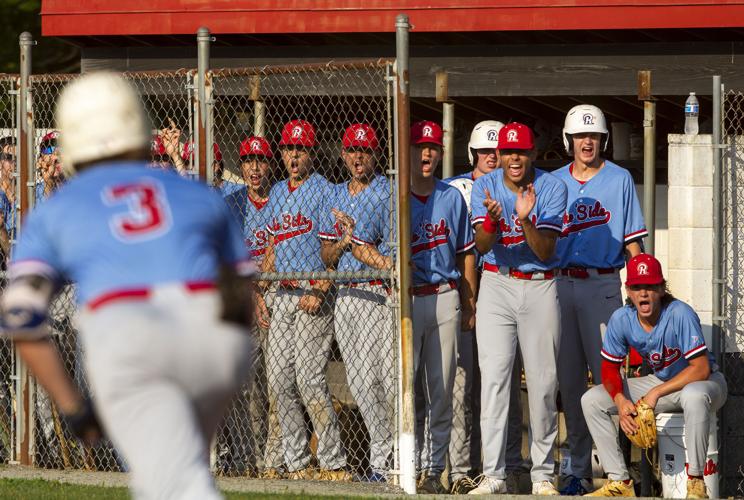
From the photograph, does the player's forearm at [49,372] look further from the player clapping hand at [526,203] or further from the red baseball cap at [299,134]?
the red baseball cap at [299,134]

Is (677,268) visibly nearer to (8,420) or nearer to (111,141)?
(8,420)

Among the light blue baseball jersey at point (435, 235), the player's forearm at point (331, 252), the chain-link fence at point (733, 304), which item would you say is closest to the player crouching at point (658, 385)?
the chain-link fence at point (733, 304)

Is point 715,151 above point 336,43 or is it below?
below

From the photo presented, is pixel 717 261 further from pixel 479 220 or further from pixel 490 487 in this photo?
pixel 490 487

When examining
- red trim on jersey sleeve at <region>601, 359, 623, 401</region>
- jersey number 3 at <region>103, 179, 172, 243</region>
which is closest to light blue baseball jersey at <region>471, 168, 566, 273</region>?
red trim on jersey sleeve at <region>601, 359, 623, 401</region>

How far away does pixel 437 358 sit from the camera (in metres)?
8.38

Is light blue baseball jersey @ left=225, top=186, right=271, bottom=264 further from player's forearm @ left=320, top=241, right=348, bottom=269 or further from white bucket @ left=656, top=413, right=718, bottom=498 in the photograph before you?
white bucket @ left=656, top=413, right=718, bottom=498

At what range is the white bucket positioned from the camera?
26.6ft

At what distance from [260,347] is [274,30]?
388 centimetres

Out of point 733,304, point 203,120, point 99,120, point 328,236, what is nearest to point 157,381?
point 99,120

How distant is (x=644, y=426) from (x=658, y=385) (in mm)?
325

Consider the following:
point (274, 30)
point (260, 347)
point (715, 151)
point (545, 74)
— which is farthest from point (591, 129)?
point (274, 30)

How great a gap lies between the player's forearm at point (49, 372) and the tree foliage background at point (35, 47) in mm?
18339

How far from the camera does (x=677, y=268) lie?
9.12m
